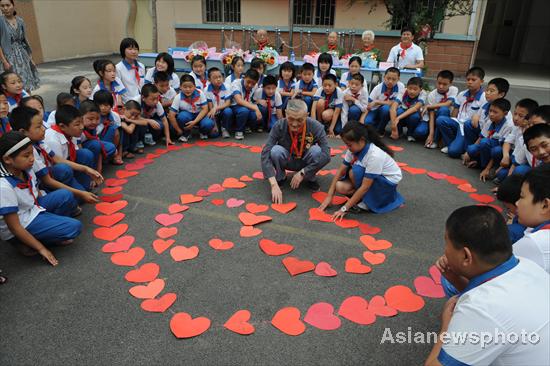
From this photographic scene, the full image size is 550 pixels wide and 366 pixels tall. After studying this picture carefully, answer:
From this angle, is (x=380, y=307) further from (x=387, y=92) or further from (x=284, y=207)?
(x=387, y=92)

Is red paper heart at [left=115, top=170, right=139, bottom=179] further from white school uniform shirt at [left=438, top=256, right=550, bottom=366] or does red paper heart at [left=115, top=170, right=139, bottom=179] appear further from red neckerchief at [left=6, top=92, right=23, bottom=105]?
white school uniform shirt at [left=438, top=256, right=550, bottom=366]

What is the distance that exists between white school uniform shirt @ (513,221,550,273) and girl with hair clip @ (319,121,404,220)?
1326 mm

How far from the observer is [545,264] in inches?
61.3

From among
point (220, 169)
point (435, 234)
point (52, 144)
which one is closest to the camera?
point (435, 234)

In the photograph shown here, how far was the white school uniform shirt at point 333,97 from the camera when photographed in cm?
510

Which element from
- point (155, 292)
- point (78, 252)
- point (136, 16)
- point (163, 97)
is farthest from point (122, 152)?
point (136, 16)

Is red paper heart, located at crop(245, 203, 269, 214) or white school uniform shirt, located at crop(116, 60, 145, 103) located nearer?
red paper heart, located at crop(245, 203, 269, 214)

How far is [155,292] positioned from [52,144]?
5.40 ft

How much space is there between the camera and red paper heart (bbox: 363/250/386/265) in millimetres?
2461

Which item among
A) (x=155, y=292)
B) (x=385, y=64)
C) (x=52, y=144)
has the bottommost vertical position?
(x=155, y=292)

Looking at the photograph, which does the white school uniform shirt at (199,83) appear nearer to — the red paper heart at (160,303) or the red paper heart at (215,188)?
the red paper heart at (215,188)

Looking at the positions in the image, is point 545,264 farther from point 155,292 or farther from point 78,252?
point 78,252

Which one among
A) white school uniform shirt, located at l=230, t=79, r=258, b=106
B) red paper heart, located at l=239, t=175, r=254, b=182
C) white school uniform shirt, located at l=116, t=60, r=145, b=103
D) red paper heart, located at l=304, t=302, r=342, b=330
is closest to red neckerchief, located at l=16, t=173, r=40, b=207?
red paper heart, located at l=239, t=175, r=254, b=182

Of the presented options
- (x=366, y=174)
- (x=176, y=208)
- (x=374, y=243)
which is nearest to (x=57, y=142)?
(x=176, y=208)
